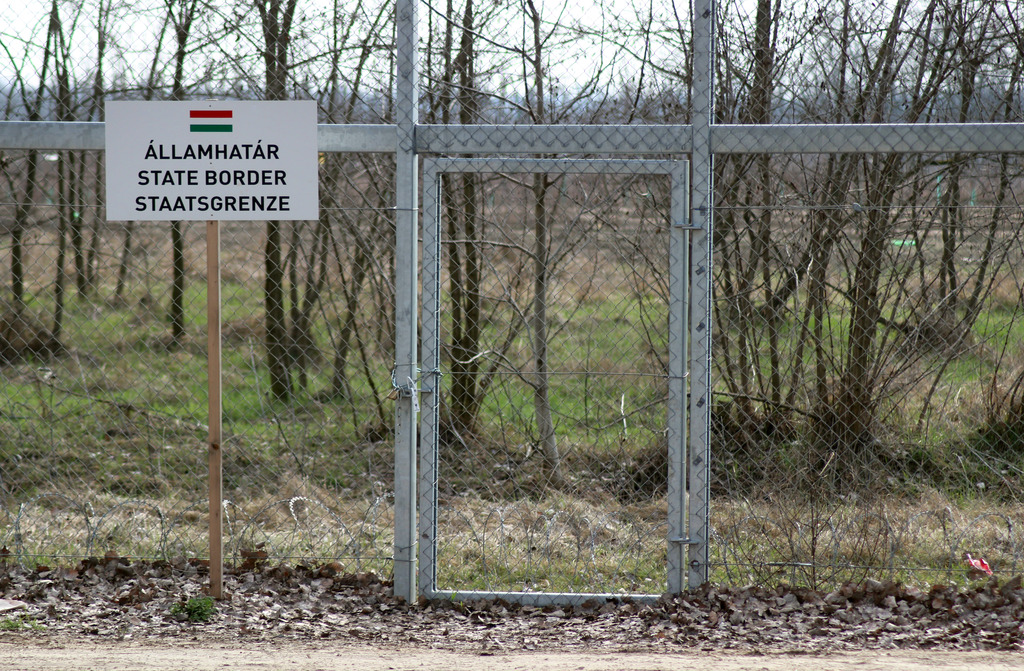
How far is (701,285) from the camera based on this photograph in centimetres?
420

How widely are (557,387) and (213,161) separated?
280cm

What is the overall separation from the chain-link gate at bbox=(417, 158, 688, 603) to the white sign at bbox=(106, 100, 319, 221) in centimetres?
126

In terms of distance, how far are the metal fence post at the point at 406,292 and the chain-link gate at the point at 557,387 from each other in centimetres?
61

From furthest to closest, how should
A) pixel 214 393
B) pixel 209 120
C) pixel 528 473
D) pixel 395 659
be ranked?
pixel 528 473 < pixel 214 393 < pixel 209 120 < pixel 395 659

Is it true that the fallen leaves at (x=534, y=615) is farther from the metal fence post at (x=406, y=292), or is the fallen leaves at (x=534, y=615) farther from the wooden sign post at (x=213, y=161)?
the wooden sign post at (x=213, y=161)

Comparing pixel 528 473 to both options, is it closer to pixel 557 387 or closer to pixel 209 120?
pixel 557 387

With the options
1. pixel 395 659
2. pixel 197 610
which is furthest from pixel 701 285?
pixel 197 610

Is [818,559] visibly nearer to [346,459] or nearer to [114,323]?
[346,459]

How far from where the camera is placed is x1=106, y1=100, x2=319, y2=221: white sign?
4.05m

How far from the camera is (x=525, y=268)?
19.8ft

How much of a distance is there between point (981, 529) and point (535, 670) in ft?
11.0

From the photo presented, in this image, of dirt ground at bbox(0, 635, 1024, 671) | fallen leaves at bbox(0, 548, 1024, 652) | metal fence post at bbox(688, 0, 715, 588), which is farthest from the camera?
metal fence post at bbox(688, 0, 715, 588)

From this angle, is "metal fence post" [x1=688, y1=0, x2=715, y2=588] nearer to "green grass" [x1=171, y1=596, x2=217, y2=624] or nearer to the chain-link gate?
the chain-link gate

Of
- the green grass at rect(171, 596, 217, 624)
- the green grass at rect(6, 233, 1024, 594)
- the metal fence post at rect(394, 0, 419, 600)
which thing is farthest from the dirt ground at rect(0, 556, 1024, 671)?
the metal fence post at rect(394, 0, 419, 600)
